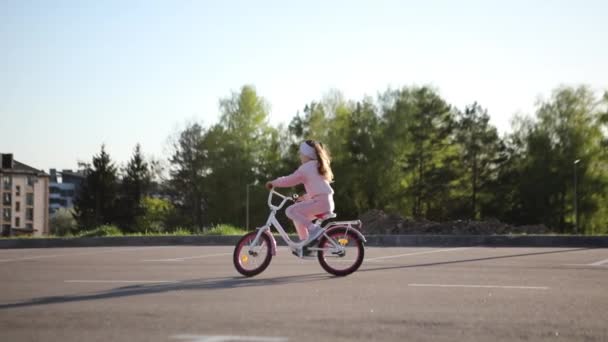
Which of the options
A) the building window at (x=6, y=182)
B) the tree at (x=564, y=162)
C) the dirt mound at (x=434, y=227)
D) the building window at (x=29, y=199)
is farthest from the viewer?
the building window at (x=29, y=199)

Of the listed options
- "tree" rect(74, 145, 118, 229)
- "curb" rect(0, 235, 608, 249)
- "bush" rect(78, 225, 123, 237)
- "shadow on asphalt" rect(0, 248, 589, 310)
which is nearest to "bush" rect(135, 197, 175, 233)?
"tree" rect(74, 145, 118, 229)

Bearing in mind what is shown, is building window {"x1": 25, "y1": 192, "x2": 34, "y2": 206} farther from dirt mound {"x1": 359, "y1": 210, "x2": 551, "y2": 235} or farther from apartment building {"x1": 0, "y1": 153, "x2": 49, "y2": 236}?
dirt mound {"x1": 359, "y1": 210, "x2": 551, "y2": 235}

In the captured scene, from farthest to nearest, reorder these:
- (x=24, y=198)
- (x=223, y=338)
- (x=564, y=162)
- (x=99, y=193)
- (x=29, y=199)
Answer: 1. (x=29, y=199)
2. (x=24, y=198)
3. (x=99, y=193)
4. (x=564, y=162)
5. (x=223, y=338)

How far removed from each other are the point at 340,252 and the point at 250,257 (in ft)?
3.90

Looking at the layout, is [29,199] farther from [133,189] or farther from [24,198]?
[133,189]

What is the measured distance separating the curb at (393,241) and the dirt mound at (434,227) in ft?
26.7

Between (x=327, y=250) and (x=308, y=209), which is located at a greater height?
(x=308, y=209)

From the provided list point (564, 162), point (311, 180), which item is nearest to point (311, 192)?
point (311, 180)

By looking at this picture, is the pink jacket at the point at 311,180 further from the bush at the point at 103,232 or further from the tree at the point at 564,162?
the tree at the point at 564,162

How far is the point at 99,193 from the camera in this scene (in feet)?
277

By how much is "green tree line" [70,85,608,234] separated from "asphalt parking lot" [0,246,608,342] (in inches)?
2480

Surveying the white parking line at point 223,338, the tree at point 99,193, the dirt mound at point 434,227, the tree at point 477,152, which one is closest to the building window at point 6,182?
the tree at point 99,193

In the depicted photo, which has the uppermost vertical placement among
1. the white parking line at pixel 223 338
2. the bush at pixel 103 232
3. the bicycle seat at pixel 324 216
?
the bicycle seat at pixel 324 216

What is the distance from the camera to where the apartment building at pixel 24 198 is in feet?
529
